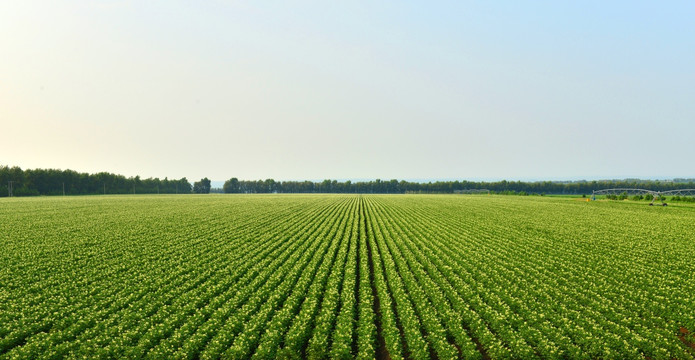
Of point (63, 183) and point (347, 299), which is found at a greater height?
point (63, 183)

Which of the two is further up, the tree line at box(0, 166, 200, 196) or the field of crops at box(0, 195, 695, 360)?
the tree line at box(0, 166, 200, 196)

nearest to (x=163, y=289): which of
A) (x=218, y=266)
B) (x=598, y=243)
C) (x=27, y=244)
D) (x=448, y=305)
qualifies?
(x=218, y=266)

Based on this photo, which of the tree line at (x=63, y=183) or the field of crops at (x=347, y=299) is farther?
the tree line at (x=63, y=183)

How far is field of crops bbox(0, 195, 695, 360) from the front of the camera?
31.2 ft

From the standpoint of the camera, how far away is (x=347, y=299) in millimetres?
12898

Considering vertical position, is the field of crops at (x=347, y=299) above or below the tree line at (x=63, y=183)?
below

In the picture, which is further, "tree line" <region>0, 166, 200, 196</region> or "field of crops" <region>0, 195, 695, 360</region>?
"tree line" <region>0, 166, 200, 196</region>

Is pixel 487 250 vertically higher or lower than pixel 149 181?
lower

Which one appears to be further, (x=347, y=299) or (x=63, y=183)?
(x=63, y=183)

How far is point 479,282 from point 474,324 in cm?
478

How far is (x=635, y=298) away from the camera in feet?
42.3

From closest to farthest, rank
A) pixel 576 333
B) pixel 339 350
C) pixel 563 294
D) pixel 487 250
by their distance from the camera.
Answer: pixel 339 350
pixel 576 333
pixel 563 294
pixel 487 250

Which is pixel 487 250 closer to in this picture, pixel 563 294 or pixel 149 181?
pixel 563 294

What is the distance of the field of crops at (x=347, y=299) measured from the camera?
9.52 meters
